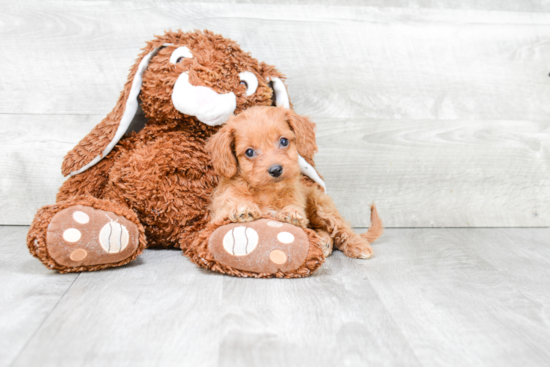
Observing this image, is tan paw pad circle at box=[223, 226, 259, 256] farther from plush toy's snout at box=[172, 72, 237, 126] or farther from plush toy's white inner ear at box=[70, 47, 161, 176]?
plush toy's white inner ear at box=[70, 47, 161, 176]

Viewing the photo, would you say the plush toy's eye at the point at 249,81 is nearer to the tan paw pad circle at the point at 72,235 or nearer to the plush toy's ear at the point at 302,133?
the plush toy's ear at the point at 302,133

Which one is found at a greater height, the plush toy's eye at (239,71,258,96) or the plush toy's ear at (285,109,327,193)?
the plush toy's eye at (239,71,258,96)

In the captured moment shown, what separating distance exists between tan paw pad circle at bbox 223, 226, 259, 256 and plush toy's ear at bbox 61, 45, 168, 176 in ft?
1.49

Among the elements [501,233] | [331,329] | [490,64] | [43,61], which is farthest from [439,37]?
[43,61]

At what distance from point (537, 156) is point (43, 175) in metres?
1.81

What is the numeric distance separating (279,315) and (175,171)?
0.56 metres

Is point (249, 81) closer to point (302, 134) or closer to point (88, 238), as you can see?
point (302, 134)

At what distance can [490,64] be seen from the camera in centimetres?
174

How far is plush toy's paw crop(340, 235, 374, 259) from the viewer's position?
134cm

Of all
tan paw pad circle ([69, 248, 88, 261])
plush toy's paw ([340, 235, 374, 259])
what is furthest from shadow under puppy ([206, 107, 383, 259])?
tan paw pad circle ([69, 248, 88, 261])

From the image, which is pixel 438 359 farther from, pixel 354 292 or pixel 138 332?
pixel 138 332

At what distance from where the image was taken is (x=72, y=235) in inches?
42.0

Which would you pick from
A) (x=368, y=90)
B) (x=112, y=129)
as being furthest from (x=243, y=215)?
(x=368, y=90)

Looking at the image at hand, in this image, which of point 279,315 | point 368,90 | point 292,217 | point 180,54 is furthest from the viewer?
point 368,90
